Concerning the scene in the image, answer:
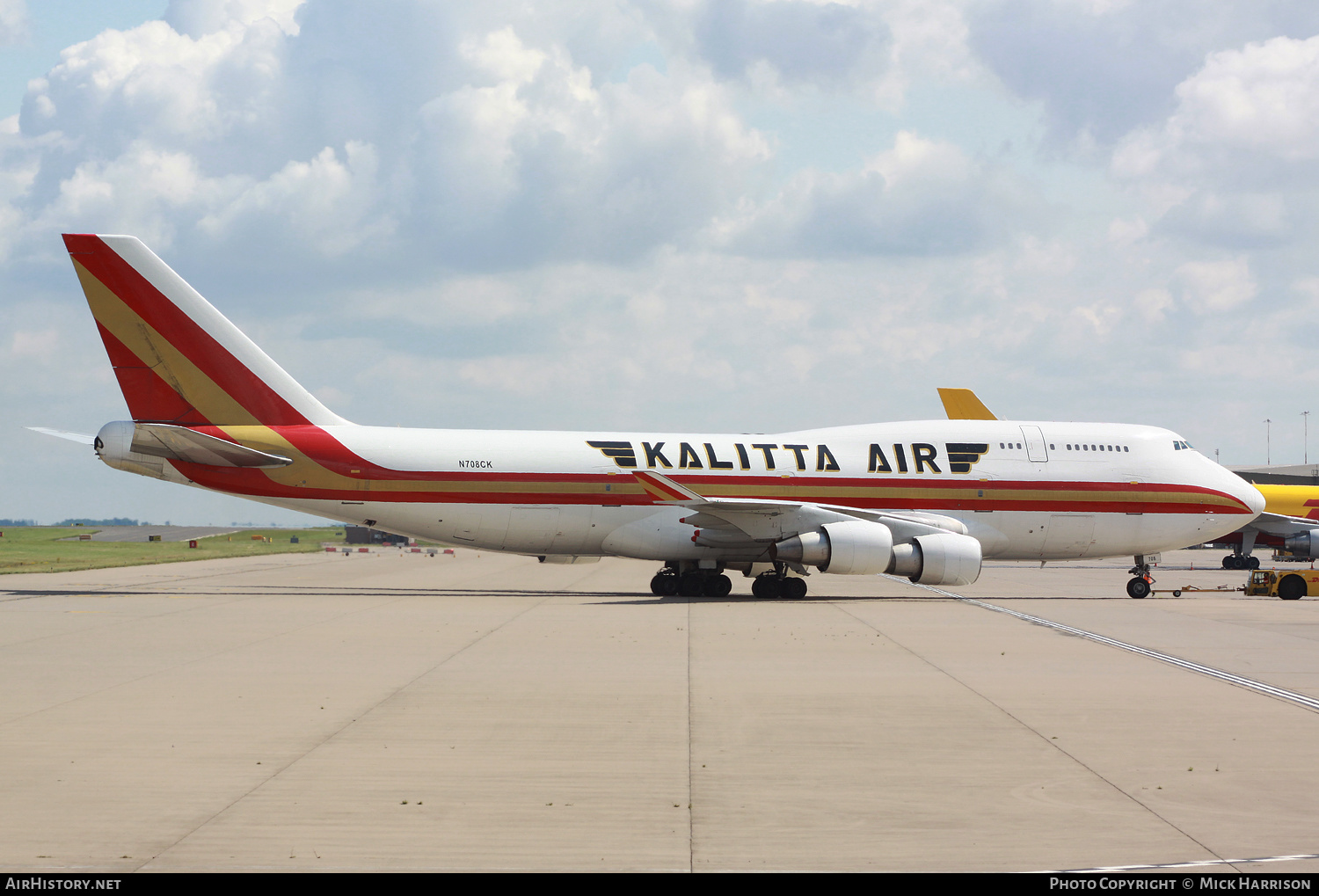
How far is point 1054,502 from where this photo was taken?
89.2 feet

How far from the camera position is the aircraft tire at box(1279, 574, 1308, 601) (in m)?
27.2

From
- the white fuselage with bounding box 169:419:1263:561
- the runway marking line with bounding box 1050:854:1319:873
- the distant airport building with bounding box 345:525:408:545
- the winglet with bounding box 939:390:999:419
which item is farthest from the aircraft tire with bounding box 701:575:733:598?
the distant airport building with bounding box 345:525:408:545

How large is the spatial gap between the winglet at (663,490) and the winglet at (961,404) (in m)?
26.7

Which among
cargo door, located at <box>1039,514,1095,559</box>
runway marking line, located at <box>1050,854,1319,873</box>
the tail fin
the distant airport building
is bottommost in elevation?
the distant airport building

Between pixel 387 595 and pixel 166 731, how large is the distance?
54.3ft

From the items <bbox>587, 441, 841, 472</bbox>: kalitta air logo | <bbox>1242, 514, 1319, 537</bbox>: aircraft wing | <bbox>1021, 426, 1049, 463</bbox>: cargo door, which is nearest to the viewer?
<bbox>587, 441, 841, 472</bbox>: kalitta air logo

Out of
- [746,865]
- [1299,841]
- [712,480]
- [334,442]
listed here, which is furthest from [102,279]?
[1299,841]

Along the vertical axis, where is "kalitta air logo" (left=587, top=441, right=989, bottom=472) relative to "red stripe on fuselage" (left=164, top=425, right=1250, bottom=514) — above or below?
above

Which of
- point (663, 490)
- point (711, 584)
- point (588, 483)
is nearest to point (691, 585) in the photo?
point (711, 584)

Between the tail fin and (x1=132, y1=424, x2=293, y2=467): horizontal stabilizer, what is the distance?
0.89 meters

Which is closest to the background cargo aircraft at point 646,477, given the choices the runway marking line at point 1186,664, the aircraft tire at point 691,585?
the aircraft tire at point 691,585

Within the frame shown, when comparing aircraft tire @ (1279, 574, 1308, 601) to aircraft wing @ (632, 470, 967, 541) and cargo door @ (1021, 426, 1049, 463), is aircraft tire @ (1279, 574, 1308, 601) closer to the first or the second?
cargo door @ (1021, 426, 1049, 463)

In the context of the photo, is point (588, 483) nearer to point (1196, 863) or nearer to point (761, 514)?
point (761, 514)
